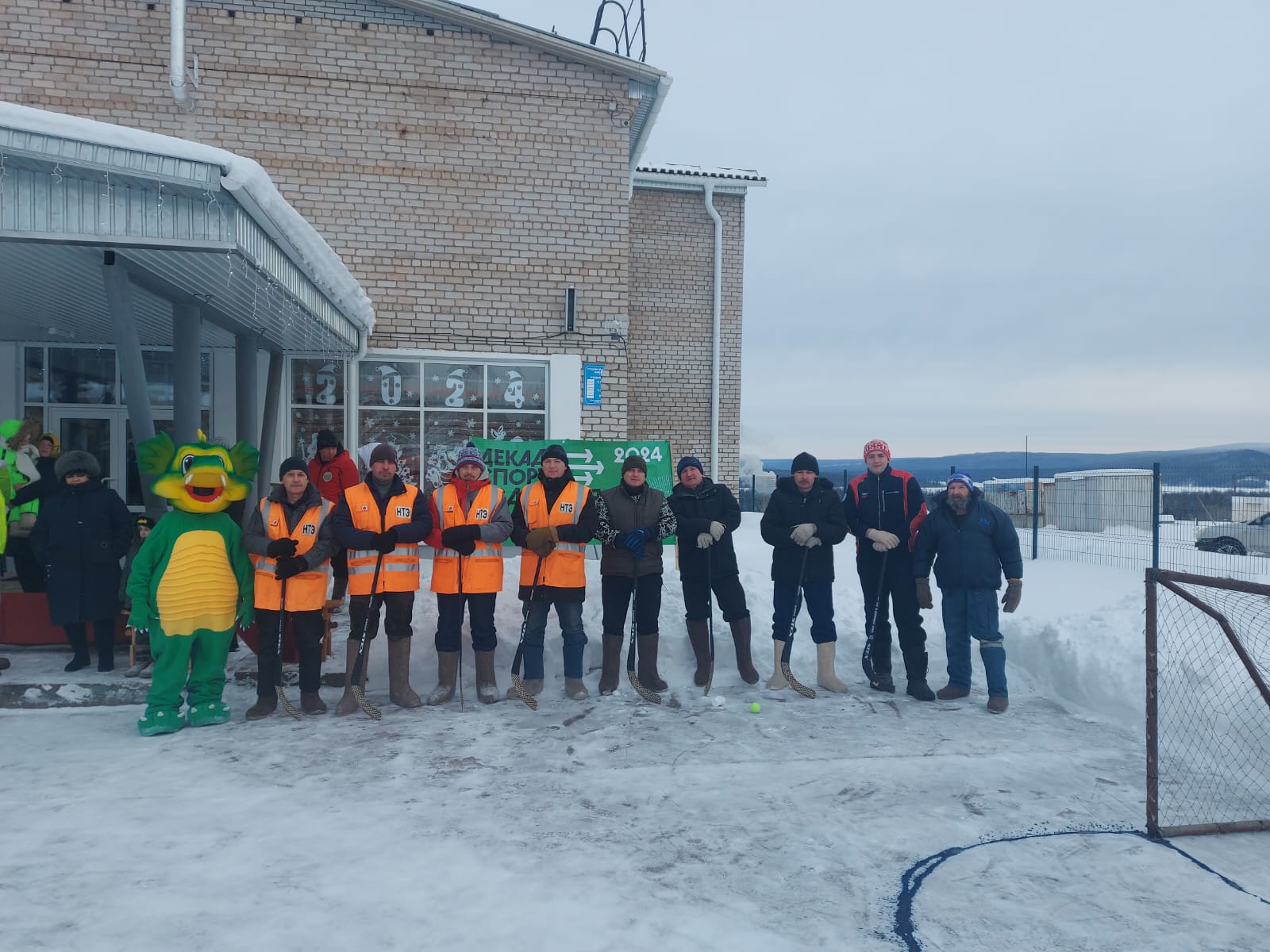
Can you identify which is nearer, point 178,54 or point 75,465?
point 75,465

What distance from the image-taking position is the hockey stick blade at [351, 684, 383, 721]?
20.1 ft

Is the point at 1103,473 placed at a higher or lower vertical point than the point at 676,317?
A: lower

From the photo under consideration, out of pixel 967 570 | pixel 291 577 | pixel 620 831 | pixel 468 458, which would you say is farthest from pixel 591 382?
pixel 620 831

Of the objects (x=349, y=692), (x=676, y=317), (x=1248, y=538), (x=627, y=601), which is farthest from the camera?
(x=676, y=317)

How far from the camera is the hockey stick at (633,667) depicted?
669cm

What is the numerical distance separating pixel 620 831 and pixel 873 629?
3659 mm

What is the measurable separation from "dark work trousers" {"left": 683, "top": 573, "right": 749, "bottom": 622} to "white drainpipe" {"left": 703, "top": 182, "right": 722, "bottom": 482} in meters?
11.2

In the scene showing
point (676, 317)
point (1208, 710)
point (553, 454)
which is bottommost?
point (1208, 710)

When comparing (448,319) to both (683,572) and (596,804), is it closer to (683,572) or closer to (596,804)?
(683,572)

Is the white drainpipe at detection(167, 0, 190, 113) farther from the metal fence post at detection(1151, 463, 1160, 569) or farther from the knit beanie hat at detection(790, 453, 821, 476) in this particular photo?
the metal fence post at detection(1151, 463, 1160, 569)

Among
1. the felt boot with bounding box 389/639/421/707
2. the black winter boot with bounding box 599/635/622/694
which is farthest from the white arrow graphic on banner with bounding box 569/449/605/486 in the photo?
the felt boot with bounding box 389/639/421/707

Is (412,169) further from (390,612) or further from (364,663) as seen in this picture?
(364,663)

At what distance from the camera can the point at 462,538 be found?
20.7 feet

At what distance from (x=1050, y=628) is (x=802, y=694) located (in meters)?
Answer: 2.29
